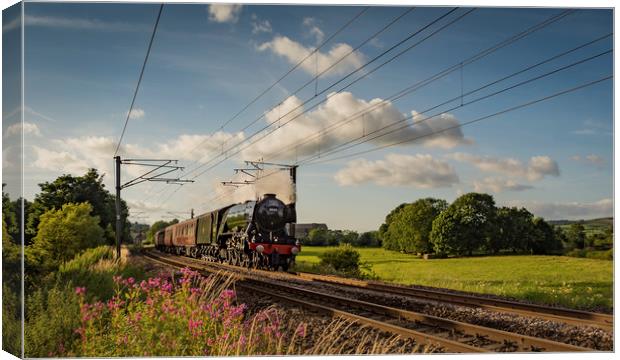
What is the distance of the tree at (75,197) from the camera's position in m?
10.9

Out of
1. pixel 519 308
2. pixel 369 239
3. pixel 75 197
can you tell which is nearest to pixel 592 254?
pixel 519 308

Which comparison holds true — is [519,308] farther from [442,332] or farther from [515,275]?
[515,275]

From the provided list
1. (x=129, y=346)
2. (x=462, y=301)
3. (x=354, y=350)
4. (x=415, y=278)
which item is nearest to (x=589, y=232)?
(x=462, y=301)

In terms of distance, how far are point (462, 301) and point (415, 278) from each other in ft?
23.7

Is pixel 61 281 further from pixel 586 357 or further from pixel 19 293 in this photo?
pixel 586 357

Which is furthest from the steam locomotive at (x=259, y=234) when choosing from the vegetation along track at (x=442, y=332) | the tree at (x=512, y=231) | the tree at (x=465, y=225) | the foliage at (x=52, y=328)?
the foliage at (x=52, y=328)

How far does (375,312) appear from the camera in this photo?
→ 11008 millimetres

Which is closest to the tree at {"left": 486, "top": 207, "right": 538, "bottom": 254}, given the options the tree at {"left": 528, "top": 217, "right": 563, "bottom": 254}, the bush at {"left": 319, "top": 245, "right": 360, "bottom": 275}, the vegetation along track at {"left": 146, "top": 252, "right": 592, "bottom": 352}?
the tree at {"left": 528, "top": 217, "right": 563, "bottom": 254}

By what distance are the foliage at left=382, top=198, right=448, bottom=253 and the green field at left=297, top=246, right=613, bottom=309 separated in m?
0.74

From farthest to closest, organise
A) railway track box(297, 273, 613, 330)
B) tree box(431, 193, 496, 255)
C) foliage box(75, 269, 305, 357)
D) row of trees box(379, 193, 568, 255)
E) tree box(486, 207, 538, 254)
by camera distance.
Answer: tree box(431, 193, 496, 255), row of trees box(379, 193, 568, 255), tree box(486, 207, 538, 254), railway track box(297, 273, 613, 330), foliage box(75, 269, 305, 357)

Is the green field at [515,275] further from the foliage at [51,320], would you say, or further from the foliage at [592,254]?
the foliage at [51,320]

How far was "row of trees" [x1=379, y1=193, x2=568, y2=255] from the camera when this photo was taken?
653 inches

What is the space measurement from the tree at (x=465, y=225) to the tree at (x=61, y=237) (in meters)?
11.3

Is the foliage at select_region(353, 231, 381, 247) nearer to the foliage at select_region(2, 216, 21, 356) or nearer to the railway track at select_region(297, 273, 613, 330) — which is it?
the railway track at select_region(297, 273, 613, 330)
